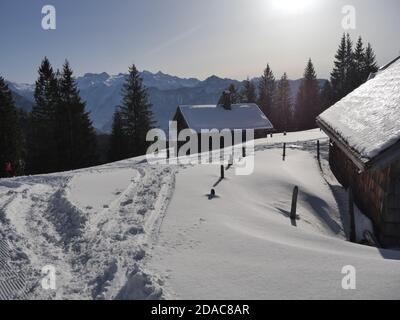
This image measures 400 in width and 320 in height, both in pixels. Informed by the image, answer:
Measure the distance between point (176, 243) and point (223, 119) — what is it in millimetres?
29671

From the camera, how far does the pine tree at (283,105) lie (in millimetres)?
55666

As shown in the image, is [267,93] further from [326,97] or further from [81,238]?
[81,238]

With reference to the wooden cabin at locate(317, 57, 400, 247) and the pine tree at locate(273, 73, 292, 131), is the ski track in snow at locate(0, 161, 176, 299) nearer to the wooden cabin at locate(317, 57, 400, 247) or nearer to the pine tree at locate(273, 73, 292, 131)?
the wooden cabin at locate(317, 57, 400, 247)

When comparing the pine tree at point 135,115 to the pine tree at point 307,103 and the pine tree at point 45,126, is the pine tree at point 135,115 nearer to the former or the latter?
the pine tree at point 45,126

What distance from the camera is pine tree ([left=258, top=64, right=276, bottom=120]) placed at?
55.8 meters

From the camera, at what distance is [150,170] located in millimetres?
14844

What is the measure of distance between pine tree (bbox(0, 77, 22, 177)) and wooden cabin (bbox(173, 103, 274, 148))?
15766mm

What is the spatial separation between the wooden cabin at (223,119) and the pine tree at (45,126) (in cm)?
1294

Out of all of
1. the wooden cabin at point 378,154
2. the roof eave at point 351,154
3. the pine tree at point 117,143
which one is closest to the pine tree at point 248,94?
the pine tree at point 117,143

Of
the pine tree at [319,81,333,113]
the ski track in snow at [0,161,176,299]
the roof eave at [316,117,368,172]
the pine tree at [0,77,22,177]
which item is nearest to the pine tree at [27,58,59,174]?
the pine tree at [0,77,22,177]

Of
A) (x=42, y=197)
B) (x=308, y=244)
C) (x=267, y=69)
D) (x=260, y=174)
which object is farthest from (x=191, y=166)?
(x=267, y=69)

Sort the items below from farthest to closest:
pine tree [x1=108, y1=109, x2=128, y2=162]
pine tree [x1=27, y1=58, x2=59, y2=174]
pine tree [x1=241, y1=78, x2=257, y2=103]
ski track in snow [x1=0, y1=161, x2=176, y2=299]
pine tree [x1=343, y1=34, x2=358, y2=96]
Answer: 1. pine tree [x1=241, y1=78, x2=257, y2=103]
2. pine tree [x1=343, y1=34, x2=358, y2=96]
3. pine tree [x1=108, y1=109, x2=128, y2=162]
4. pine tree [x1=27, y1=58, x2=59, y2=174]
5. ski track in snow [x1=0, y1=161, x2=176, y2=299]
